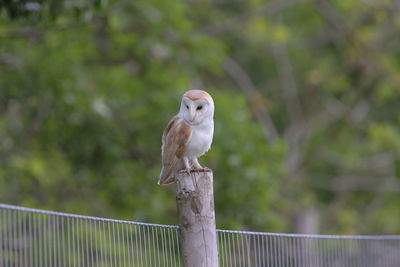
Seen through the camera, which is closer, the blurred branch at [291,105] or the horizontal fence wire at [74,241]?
the horizontal fence wire at [74,241]

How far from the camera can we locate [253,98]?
13789 mm

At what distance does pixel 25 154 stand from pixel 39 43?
1157mm

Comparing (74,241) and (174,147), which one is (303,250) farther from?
(74,241)

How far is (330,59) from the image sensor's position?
49.7 ft

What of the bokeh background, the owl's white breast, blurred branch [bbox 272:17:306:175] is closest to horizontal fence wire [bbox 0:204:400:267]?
the owl's white breast

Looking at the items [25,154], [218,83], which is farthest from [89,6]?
[218,83]

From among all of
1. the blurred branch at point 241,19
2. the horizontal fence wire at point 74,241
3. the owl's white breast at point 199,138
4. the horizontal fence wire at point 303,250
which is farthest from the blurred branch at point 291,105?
the owl's white breast at point 199,138

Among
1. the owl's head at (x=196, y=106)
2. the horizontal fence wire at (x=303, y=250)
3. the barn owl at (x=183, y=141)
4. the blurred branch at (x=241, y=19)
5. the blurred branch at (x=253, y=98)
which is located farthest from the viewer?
the blurred branch at (x=253, y=98)

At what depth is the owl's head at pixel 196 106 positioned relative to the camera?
451cm

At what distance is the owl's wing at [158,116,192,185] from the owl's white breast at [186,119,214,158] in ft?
0.09

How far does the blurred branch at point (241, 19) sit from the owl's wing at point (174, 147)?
7787 mm

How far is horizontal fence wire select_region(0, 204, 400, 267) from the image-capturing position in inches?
170

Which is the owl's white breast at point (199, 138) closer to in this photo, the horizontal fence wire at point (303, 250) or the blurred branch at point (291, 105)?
the horizontal fence wire at point (303, 250)

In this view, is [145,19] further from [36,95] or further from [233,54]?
[233,54]
